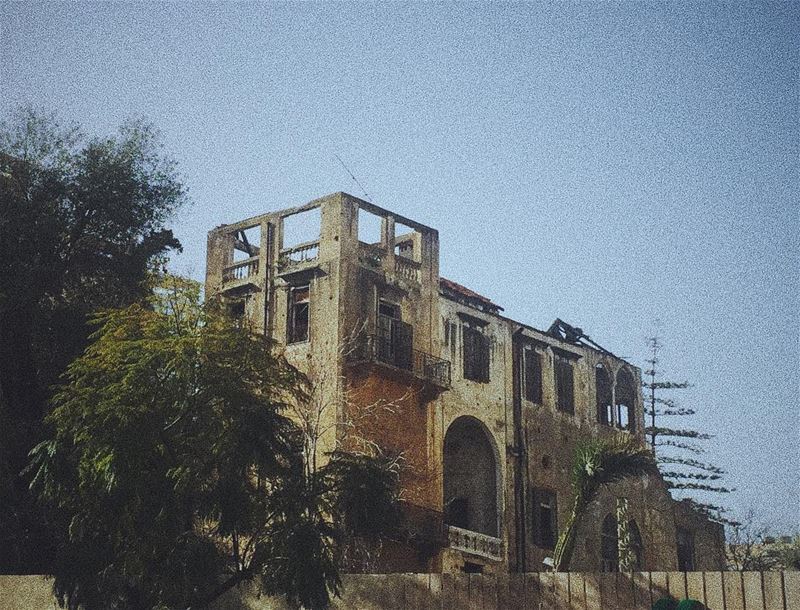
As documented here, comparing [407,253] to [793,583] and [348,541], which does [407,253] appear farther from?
[793,583]

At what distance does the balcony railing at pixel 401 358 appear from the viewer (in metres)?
32.1

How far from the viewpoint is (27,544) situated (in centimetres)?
2208

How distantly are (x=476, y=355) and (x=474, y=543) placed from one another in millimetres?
5758

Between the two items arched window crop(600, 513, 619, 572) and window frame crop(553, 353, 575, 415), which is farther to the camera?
window frame crop(553, 353, 575, 415)

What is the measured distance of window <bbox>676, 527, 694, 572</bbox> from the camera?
41.8 metres

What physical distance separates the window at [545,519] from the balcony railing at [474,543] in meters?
1.96

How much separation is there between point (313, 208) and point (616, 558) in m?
15.6

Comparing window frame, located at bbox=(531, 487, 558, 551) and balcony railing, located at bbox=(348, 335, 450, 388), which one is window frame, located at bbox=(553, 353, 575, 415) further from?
balcony railing, located at bbox=(348, 335, 450, 388)

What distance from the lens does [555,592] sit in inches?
460

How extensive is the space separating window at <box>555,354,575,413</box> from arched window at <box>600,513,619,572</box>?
3841mm

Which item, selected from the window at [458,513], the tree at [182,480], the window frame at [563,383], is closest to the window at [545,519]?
the window at [458,513]

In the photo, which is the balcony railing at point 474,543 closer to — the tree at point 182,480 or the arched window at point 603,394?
the arched window at point 603,394

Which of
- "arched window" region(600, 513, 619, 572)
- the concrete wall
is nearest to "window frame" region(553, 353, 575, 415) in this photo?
"arched window" region(600, 513, 619, 572)

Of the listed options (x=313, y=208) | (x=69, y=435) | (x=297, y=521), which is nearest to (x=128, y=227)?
(x=313, y=208)
